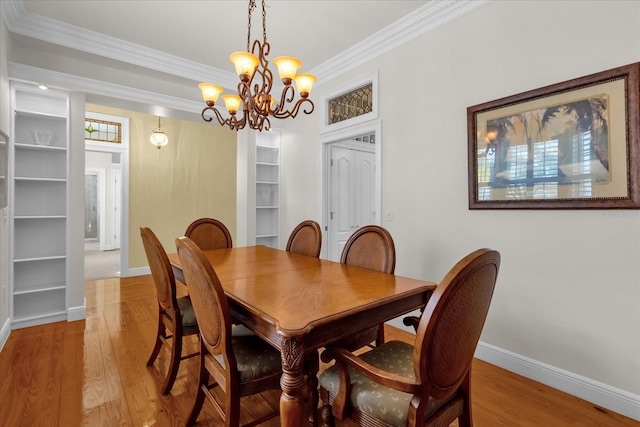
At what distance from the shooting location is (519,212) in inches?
85.5

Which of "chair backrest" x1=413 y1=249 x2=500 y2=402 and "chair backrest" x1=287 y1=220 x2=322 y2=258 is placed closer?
"chair backrest" x1=413 y1=249 x2=500 y2=402

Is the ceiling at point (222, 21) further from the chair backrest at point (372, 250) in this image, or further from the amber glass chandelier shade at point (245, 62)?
the chair backrest at point (372, 250)

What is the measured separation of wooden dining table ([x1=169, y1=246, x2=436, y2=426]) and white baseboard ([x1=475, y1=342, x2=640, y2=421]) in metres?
1.21

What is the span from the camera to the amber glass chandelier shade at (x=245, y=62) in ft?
6.18

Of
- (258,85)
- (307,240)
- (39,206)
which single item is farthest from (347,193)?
(39,206)

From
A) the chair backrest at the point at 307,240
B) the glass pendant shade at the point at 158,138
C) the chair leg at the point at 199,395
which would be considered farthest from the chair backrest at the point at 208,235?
the glass pendant shade at the point at 158,138

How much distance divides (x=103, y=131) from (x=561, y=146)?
5.96m

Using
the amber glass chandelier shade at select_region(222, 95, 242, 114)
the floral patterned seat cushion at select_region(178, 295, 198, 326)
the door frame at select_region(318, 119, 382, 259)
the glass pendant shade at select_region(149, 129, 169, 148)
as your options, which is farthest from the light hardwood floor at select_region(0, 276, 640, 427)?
the glass pendant shade at select_region(149, 129, 169, 148)

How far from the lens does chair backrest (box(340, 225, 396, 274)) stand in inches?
78.8

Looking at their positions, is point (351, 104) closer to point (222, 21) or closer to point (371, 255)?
point (222, 21)

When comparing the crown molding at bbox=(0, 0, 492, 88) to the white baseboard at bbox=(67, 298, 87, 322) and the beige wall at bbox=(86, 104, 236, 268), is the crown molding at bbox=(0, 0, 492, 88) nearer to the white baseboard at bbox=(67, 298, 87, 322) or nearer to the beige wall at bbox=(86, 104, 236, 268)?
the beige wall at bbox=(86, 104, 236, 268)

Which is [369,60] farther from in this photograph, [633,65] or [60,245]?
[60,245]

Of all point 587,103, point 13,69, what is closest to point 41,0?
point 13,69

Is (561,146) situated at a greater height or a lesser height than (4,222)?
greater
